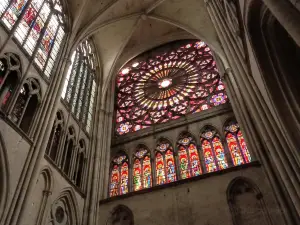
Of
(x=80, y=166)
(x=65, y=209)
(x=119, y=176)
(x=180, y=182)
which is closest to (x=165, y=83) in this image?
(x=119, y=176)

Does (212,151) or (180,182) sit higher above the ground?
(212,151)

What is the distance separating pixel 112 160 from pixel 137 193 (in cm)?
237

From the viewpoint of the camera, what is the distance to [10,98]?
761 cm

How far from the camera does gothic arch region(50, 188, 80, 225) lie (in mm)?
8422

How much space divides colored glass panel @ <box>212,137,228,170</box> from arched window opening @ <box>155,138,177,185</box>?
1.50 m

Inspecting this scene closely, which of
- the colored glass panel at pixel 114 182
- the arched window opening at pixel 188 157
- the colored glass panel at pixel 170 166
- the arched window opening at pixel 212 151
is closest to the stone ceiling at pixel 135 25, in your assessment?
the arched window opening at pixel 212 151

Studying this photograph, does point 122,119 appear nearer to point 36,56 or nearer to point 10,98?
point 36,56

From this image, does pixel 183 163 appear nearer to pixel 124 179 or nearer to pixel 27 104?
pixel 124 179

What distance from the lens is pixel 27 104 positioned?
8406 millimetres

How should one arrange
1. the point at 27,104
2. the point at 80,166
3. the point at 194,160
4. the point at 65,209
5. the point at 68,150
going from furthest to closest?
the point at 80,166, the point at 194,160, the point at 68,150, the point at 65,209, the point at 27,104

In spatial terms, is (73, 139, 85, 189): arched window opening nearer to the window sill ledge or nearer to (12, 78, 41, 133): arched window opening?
the window sill ledge

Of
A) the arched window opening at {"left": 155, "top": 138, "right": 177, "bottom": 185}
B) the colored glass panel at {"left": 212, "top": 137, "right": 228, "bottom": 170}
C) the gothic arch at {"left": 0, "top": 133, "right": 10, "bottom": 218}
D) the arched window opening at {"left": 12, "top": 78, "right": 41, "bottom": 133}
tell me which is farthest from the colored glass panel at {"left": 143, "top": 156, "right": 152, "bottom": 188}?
the gothic arch at {"left": 0, "top": 133, "right": 10, "bottom": 218}

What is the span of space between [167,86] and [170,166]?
14.7 ft

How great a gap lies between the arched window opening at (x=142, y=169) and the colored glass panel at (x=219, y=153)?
7.83ft
